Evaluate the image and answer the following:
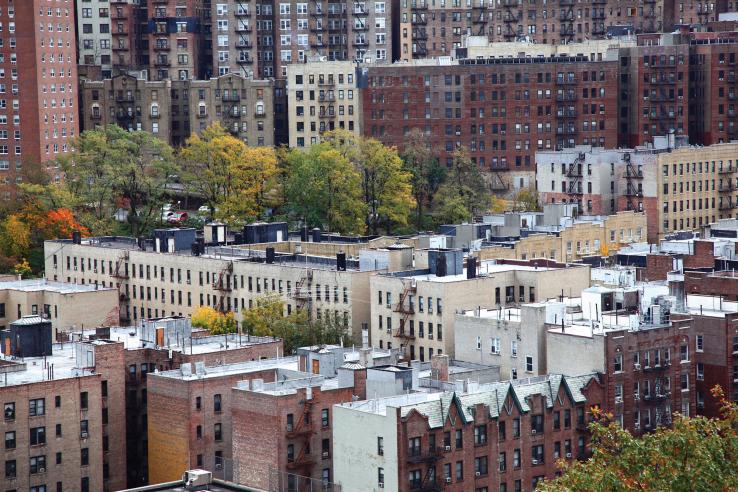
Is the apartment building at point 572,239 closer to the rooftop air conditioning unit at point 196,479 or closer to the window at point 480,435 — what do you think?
the window at point 480,435

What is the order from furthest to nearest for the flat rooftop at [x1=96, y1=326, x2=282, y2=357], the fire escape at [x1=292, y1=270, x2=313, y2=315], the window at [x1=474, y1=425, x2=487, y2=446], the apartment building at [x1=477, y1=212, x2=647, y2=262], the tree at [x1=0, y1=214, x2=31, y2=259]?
1. the tree at [x1=0, y1=214, x2=31, y2=259]
2. the apartment building at [x1=477, y1=212, x2=647, y2=262]
3. the fire escape at [x1=292, y1=270, x2=313, y2=315]
4. the flat rooftop at [x1=96, y1=326, x2=282, y2=357]
5. the window at [x1=474, y1=425, x2=487, y2=446]

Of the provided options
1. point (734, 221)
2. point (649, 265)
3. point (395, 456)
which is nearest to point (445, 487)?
point (395, 456)

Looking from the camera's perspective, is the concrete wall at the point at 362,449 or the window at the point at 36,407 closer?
the concrete wall at the point at 362,449

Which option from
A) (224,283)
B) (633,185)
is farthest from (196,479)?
(633,185)

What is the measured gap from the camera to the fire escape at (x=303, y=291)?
489ft

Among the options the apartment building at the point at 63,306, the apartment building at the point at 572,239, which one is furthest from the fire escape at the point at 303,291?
the apartment building at the point at 572,239

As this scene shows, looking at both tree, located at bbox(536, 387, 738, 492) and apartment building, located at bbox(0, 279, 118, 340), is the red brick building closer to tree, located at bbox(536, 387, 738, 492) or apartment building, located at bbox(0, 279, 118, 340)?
tree, located at bbox(536, 387, 738, 492)

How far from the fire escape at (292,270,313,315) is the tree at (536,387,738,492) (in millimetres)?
66763

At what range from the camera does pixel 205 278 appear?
159500mm

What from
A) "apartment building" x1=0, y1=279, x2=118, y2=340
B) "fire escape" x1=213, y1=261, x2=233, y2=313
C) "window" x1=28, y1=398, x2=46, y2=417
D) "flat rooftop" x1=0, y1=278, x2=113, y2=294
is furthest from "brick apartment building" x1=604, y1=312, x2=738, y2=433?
"flat rooftop" x1=0, y1=278, x2=113, y2=294

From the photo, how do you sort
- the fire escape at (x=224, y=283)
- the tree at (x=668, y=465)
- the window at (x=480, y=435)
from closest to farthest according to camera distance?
1. the tree at (x=668, y=465)
2. the window at (x=480, y=435)
3. the fire escape at (x=224, y=283)

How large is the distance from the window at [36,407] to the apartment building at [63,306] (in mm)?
33166

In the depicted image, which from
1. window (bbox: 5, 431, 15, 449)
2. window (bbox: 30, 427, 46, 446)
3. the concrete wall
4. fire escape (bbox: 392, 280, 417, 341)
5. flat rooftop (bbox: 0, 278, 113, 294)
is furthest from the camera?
flat rooftop (bbox: 0, 278, 113, 294)

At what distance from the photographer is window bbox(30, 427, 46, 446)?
111m
